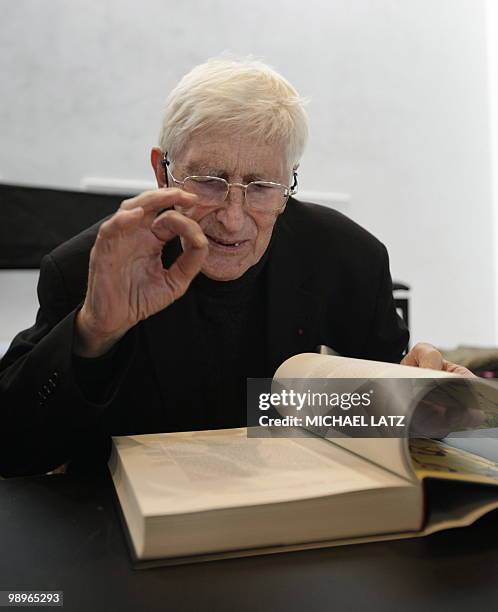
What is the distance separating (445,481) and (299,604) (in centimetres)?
17

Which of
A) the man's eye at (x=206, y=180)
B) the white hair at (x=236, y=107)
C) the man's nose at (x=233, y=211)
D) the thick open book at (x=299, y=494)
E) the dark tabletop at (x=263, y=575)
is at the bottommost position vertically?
the dark tabletop at (x=263, y=575)

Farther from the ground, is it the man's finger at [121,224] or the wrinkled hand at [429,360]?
the man's finger at [121,224]

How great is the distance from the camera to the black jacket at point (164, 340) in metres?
0.73

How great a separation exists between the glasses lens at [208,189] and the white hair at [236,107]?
0.07 m

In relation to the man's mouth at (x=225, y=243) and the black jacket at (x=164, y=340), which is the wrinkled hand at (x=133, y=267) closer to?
the black jacket at (x=164, y=340)

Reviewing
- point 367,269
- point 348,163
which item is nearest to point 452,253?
point 348,163

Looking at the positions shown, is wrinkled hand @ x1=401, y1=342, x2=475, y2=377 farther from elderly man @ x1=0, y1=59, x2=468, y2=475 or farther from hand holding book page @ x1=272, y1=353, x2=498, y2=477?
hand holding book page @ x1=272, y1=353, x2=498, y2=477

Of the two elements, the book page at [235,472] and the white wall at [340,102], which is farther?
the white wall at [340,102]

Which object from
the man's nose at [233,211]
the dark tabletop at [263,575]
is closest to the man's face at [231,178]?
the man's nose at [233,211]

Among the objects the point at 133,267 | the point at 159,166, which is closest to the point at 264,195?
the point at 159,166

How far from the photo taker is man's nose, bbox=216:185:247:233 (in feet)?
3.03

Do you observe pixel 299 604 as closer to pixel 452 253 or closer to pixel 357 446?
pixel 357 446

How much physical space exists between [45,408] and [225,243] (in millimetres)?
387

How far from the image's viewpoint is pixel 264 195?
95cm
